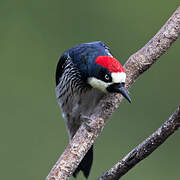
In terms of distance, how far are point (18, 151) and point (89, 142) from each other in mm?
2553

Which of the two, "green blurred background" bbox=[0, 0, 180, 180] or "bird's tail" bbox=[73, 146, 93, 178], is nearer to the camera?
"bird's tail" bbox=[73, 146, 93, 178]

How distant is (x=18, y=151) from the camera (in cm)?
588

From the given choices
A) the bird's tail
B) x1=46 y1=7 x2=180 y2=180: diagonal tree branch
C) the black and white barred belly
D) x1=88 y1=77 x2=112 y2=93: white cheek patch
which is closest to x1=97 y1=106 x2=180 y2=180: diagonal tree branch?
x1=46 y1=7 x2=180 y2=180: diagonal tree branch

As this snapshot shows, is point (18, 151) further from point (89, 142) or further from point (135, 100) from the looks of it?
point (89, 142)

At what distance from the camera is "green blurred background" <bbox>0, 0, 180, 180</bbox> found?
5.82m

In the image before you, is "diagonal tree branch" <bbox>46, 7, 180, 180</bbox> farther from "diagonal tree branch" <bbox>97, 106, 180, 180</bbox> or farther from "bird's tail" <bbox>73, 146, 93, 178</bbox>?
"bird's tail" <bbox>73, 146, 93, 178</bbox>

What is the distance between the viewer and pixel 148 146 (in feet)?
9.38

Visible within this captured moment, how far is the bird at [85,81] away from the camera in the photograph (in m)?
3.85

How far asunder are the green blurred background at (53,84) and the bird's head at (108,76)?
1854mm

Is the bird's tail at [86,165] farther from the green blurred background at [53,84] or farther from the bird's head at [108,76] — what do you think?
the green blurred background at [53,84]

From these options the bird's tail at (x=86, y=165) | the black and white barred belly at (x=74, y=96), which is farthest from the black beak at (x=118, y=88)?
the bird's tail at (x=86, y=165)

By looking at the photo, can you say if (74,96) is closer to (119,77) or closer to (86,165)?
(86,165)

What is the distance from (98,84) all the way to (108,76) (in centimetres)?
16

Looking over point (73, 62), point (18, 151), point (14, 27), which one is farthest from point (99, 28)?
point (73, 62)
